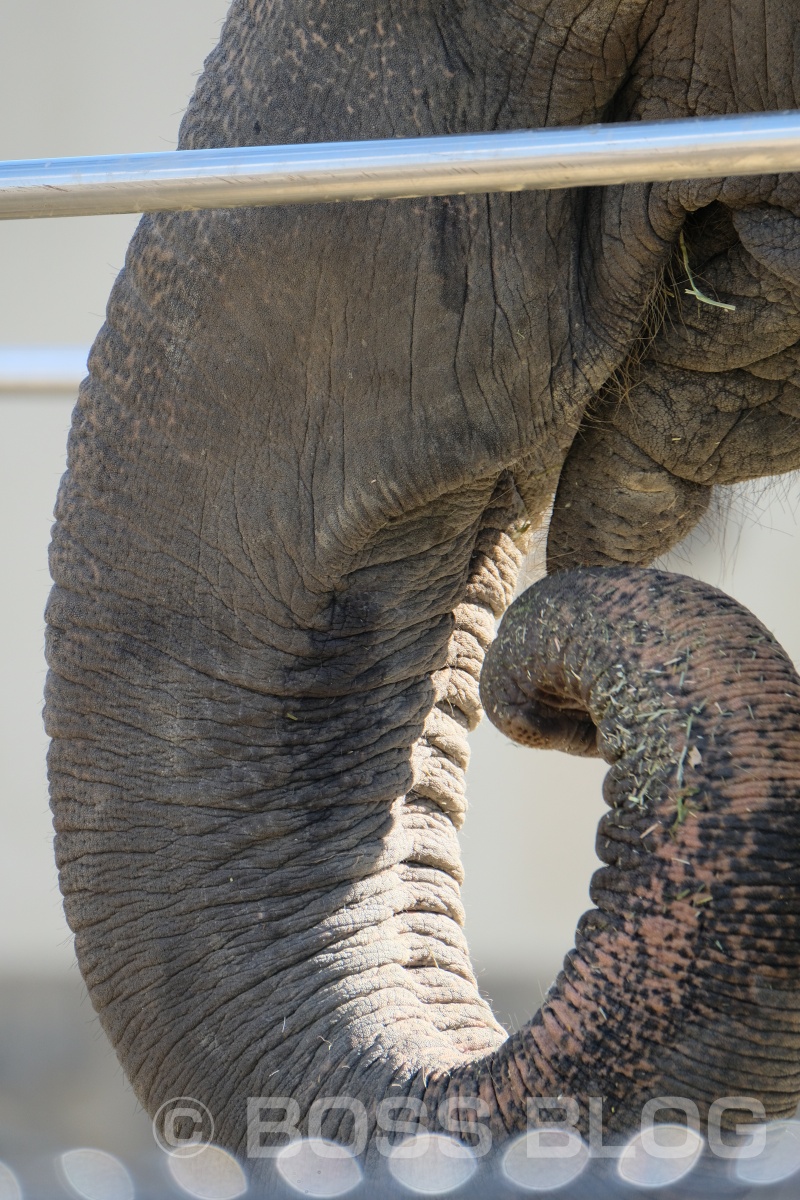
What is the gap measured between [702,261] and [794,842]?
1.89 ft

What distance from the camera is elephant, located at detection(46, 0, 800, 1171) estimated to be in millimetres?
1415

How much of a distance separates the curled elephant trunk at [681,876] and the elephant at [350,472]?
0.03ft

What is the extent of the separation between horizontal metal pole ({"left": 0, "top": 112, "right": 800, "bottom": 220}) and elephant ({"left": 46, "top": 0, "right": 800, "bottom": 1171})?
0.26 meters

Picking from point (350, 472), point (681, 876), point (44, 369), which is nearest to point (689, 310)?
point (350, 472)

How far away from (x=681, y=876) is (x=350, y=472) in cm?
50

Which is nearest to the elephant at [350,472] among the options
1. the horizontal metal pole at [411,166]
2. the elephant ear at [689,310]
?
the elephant ear at [689,310]

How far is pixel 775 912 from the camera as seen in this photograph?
116cm

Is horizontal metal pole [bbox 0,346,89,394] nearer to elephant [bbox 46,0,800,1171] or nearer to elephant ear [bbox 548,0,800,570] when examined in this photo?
elephant [bbox 46,0,800,1171]

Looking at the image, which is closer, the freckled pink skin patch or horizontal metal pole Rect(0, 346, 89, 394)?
the freckled pink skin patch

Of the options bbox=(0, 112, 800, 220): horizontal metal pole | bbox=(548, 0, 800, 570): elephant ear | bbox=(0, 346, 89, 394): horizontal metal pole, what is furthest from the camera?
bbox=(0, 346, 89, 394): horizontal metal pole

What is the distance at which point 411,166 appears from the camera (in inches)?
44.6

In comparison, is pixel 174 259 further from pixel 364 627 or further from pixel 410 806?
pixel 410 806

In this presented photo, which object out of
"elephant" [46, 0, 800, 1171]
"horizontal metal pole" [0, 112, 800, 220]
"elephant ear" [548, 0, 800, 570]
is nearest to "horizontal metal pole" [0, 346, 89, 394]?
"elephant" [46, 0, 800, 1171]

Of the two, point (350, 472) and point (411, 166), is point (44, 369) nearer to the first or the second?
point (350, 472)
